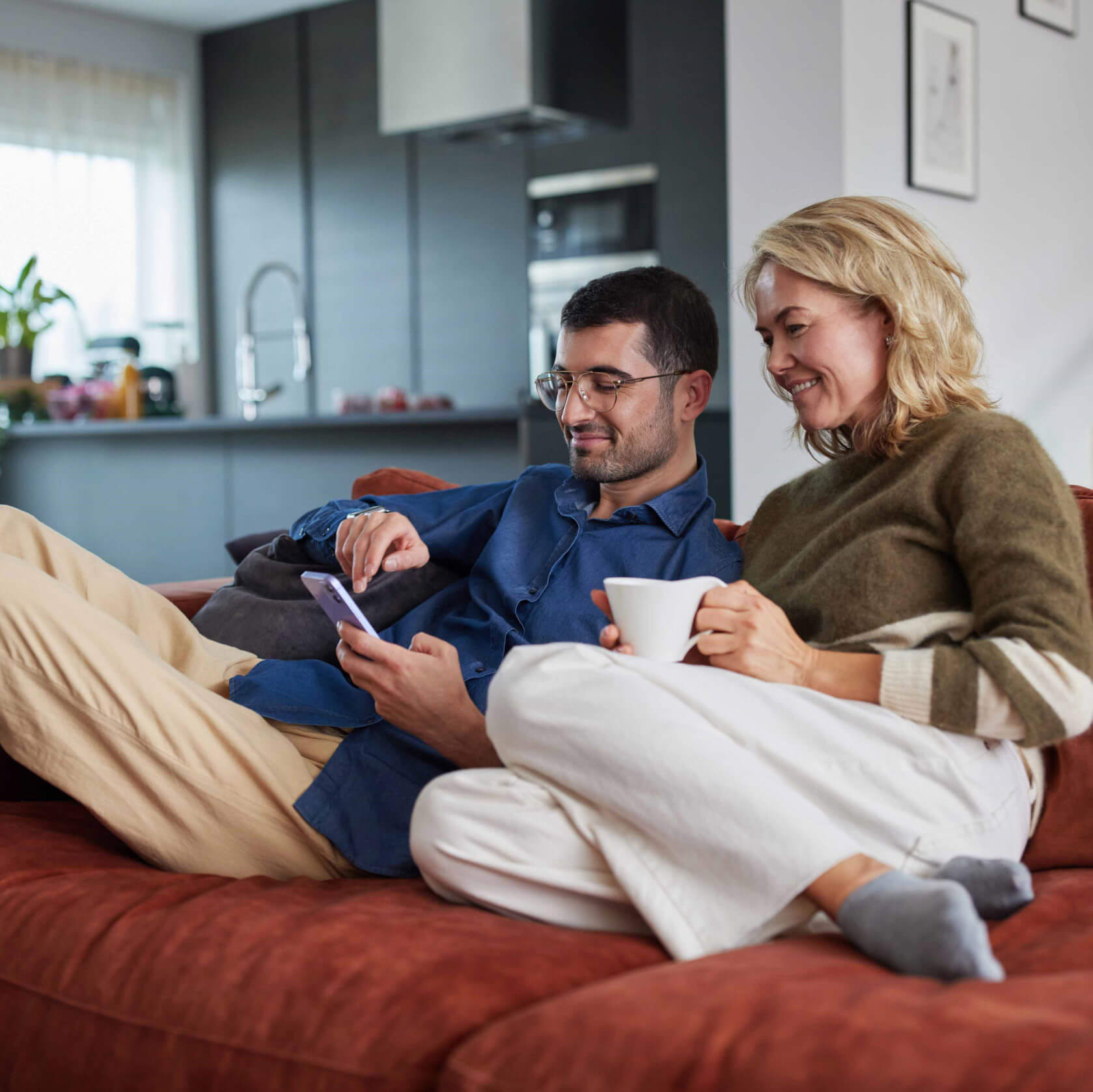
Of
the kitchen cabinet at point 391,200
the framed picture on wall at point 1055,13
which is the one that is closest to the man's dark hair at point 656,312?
the framed picture on wall at point 1055,13

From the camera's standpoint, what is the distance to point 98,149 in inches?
285

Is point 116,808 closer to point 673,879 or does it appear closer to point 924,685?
point 673,879

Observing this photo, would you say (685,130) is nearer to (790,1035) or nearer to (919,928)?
(919,928)

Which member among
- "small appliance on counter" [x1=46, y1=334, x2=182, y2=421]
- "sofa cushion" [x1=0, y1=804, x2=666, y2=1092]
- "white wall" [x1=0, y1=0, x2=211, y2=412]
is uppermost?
"white wall" [x1=0, y1=0, x2=211, y2=412]

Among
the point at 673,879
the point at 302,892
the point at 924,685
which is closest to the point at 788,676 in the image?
the point at 924,685

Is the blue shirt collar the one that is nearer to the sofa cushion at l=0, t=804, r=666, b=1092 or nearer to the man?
the man

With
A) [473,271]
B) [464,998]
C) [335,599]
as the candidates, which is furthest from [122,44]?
[464,998]

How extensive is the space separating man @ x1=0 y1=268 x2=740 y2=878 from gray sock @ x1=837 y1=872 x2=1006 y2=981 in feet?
1.90

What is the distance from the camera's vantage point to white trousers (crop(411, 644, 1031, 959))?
122 cm

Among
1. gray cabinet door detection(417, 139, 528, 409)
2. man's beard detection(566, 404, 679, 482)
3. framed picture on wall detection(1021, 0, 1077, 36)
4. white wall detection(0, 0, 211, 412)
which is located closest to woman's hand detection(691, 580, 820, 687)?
man's beard detection(566, 404, 679, 482)

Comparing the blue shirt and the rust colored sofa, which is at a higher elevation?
the blue shirt

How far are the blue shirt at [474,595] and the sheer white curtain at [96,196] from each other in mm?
5665

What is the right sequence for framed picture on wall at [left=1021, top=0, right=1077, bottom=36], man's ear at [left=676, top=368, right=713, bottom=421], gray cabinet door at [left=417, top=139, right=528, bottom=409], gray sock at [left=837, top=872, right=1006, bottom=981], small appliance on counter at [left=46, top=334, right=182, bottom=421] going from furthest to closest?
gray cabinet door at [left=417, top=139, right=528, bottom=409]
small appliance on counter at [left=46, top=334, right=182, bottom=421]
framed picture on wall at [left=1021, top=0, right=1077, bottom=36]
man's ear at [left=676, top=368, right=713, bottom=421]
gray sock at [left=837, top=872, right=1006, bottom=981]

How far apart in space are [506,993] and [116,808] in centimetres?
62
